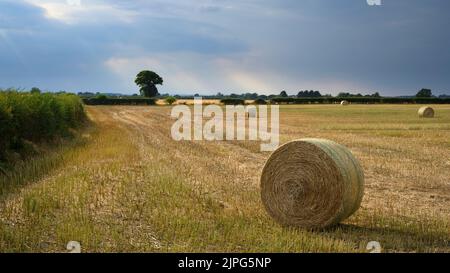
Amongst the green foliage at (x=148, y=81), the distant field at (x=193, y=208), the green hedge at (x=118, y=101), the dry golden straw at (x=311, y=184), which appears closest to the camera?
the distant field at (x=193, y=208)

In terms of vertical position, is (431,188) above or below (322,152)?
below

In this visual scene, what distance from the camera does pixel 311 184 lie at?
8.29 meters

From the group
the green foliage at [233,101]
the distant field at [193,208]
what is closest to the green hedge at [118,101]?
the green foliage at [233,101]

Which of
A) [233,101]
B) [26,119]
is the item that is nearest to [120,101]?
[233,101]

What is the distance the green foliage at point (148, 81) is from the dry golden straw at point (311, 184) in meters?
113

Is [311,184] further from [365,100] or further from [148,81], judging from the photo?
[148,81]

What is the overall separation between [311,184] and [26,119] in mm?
10870

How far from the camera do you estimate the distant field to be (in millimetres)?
7332

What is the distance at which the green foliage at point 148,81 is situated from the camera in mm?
120188

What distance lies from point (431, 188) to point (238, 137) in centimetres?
1174

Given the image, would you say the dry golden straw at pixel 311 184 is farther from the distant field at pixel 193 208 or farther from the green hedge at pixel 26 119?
the green hedge at pixel 26 119
